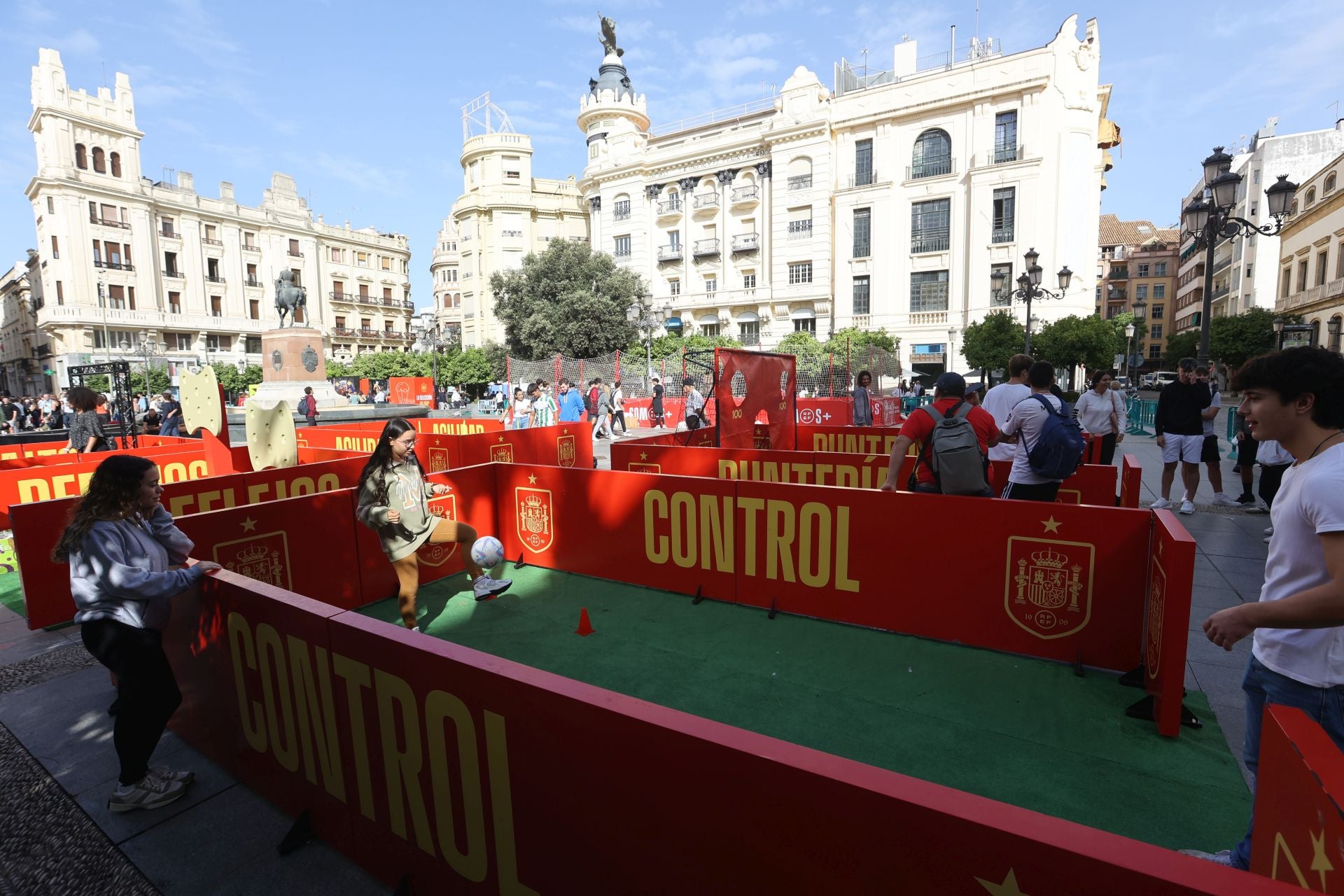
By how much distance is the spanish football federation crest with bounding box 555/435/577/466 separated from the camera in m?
12.9

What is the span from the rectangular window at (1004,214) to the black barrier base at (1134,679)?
41410mm

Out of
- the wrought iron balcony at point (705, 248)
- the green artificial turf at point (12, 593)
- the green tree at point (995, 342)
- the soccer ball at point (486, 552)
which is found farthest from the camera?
the wrought iron balcony at point (705, 248)

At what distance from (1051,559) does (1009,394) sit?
268cm

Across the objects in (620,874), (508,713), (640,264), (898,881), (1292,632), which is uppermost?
(640,264)

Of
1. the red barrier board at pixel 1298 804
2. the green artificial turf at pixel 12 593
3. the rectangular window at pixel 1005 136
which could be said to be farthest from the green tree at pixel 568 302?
the red barrier board at pixel 1298 804

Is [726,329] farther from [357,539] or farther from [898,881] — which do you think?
[898,881]

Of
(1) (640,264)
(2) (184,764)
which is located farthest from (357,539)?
(1) (640,264)

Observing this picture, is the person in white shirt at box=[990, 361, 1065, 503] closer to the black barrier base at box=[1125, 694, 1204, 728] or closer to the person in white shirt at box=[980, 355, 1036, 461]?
the person in white shirt at box=[980, 355, 1036, 461]

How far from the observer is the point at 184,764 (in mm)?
3840

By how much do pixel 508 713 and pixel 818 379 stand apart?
78.1 ft

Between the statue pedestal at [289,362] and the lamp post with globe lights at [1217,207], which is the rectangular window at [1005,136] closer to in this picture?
the lamp post with globe lights at [1217,207]

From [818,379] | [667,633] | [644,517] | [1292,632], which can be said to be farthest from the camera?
[818,379]

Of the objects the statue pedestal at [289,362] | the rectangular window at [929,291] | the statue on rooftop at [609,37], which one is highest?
the statue on rooftop at [609,37]

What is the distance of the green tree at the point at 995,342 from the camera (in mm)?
30406
